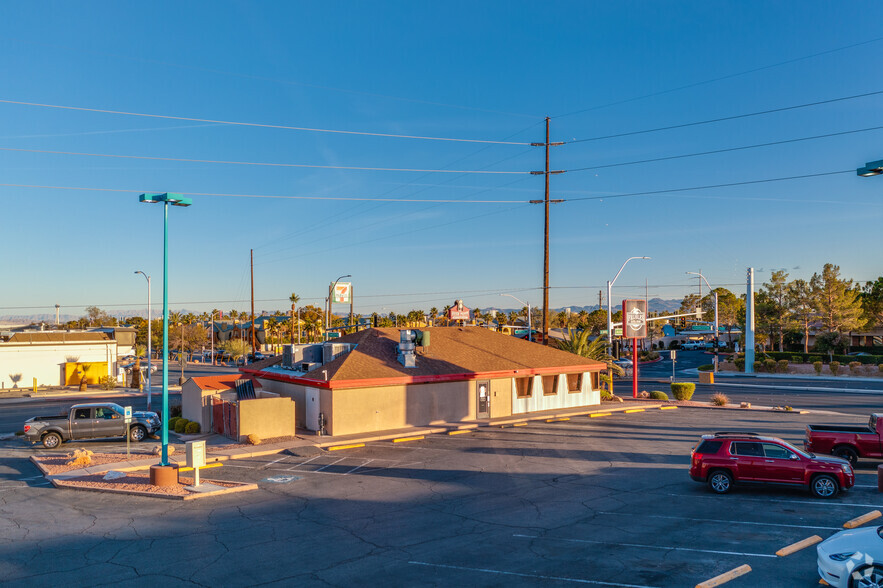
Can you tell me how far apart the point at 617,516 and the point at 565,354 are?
24.8 metres

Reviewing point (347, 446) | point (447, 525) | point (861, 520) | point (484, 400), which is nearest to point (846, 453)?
Result: point (861, 520)

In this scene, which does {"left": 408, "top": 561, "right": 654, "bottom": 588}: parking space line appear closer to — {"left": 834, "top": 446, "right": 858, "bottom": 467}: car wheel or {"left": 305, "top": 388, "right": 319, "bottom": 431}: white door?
{"left": 834, "top": 446, "right": 858, "bottom": 467}: car wheel

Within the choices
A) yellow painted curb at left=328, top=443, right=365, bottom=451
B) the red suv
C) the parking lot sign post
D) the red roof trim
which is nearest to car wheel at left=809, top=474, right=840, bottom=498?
the red suv

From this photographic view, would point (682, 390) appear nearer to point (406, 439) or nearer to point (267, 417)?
point (406, 439)

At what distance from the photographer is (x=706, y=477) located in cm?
1941

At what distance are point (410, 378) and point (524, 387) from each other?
8.69 metres

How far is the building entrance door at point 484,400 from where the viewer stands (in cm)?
3484

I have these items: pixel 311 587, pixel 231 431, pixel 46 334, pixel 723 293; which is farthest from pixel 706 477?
pixel 723 293

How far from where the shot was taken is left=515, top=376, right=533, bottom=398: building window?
1453 inches

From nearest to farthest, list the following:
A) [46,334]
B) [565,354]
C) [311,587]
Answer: [311,587] → [565,354] → [46,334]

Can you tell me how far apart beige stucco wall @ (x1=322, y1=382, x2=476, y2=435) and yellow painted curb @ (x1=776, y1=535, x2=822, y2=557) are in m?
20.1

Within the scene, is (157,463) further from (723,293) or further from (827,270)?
(723,293)

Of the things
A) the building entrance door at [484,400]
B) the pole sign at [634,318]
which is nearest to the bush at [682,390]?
the pole sign at [634,318]

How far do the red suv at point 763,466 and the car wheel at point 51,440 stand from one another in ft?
90.7
